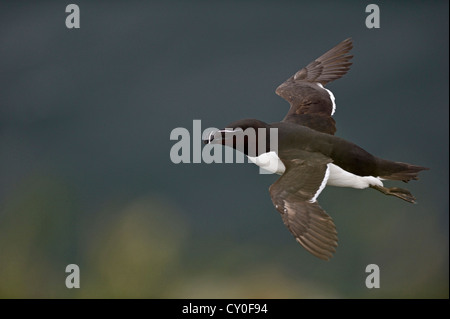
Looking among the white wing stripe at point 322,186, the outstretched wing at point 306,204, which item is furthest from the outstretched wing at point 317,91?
the white wing stripe at point 322,186

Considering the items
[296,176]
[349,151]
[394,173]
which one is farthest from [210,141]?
[394,173]

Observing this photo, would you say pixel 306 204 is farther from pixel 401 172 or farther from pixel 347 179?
pixel 401 172

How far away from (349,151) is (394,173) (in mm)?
582

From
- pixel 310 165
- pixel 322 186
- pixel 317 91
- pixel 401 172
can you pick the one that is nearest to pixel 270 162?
pixel 310 165

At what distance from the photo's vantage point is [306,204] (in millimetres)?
6609

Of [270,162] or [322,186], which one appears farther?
[270,162]

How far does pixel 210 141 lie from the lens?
7.32 meters

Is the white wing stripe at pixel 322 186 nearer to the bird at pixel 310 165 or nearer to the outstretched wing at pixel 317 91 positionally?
the bird at pixel 310 165

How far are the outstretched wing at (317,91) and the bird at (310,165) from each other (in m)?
0.01

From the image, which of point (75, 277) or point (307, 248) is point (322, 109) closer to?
point (307, 248)

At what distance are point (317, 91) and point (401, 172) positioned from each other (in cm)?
189

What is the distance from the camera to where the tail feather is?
24.2 feet

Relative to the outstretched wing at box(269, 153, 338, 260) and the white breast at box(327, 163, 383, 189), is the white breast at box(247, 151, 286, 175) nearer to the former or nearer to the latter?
the outstretched wing at box(269, 153, 338, 260)

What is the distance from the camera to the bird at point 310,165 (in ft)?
21.2
